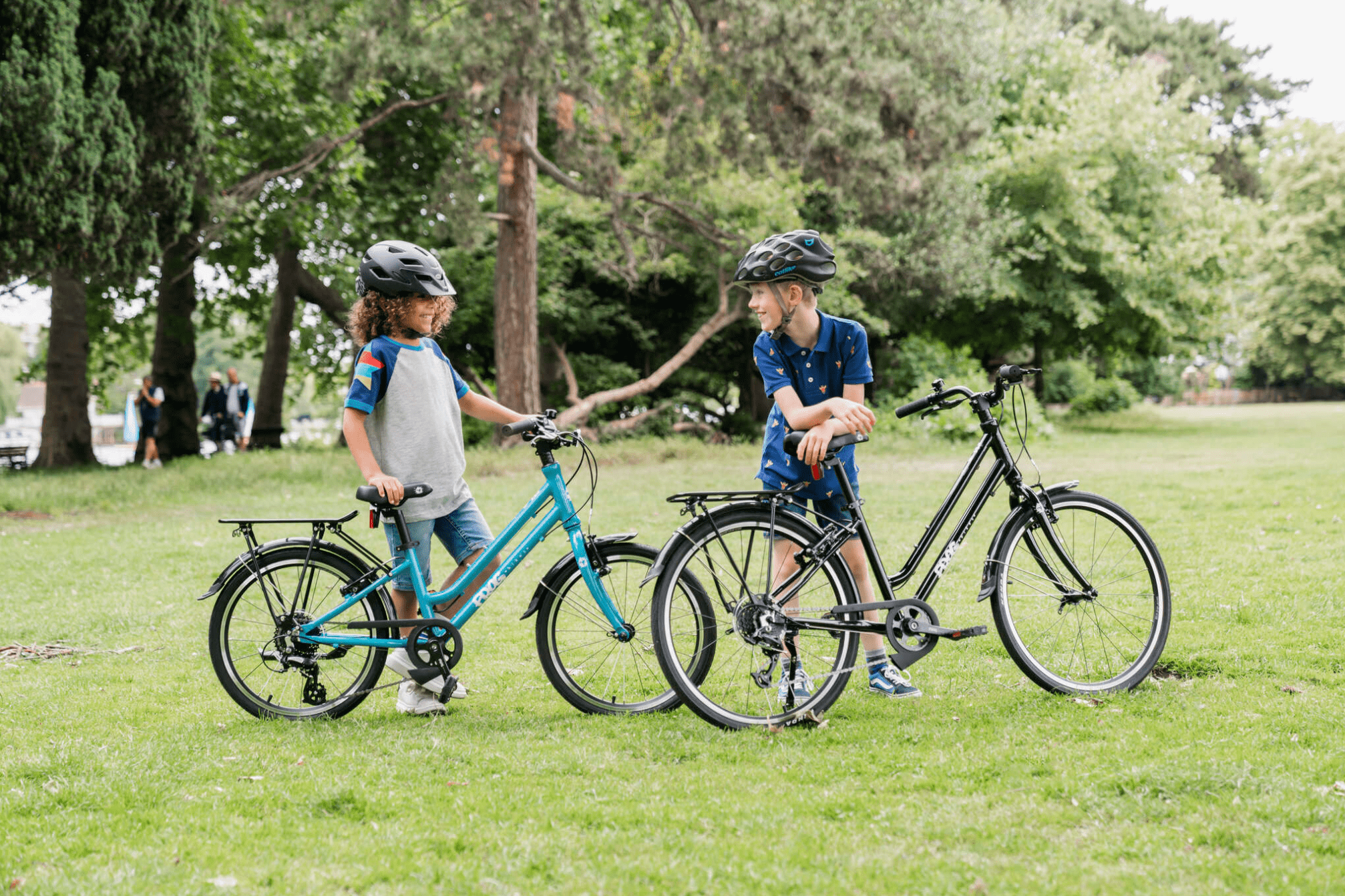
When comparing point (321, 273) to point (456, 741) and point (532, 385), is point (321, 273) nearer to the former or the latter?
point (532, 385)

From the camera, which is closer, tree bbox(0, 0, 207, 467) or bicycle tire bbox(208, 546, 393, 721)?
bicycle tire bbox(208, 546, 393, 721)

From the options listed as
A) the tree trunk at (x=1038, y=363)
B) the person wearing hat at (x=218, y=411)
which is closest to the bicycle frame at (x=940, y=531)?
the person wearing hat at (x=218, y=411)

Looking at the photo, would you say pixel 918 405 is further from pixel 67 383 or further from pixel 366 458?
pixel 67 383

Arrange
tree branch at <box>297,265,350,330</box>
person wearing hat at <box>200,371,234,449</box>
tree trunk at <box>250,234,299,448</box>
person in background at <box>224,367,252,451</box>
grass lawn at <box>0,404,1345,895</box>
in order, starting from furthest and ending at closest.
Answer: person in background at <box>224,367,252,451</box>, person wearing hat at <box>200,371,234,449</box>, tree branch at <box>297,265,350,330</box>, tree trunk at <box>250,234,299,448</box>, grass lawn at <box>0,404,1345,895</box>

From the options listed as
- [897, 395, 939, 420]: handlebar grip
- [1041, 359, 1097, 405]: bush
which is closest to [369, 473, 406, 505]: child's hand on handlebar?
[897, 395, 939, 420]: handlebar grip

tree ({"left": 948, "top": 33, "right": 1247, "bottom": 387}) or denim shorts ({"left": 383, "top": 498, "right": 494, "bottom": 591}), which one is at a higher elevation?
tree ({"left": 948, "top": 33, "right": 1247, "bottom": 387})

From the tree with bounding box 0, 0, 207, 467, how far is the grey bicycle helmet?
1068 centimetres

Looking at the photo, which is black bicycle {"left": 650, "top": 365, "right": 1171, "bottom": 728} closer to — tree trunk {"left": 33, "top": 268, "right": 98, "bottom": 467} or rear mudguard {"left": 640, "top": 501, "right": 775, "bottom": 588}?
rear mudguard {"left": 640, "top": 501, "right": 775, "bottom": 588}

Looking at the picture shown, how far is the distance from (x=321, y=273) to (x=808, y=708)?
20.7m

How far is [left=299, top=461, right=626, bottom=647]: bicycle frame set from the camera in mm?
4332

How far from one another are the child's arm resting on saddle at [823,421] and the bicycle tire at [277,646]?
1.78 m

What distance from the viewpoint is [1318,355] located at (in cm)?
4712

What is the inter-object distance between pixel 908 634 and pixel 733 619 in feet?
2.23

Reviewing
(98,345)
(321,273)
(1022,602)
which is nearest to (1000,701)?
(1022,602)
